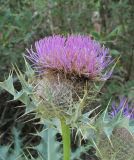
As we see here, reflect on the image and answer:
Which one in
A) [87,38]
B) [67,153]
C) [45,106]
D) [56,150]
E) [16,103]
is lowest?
[16,103]

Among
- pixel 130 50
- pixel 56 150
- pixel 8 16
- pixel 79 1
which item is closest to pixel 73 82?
pixel 56 150

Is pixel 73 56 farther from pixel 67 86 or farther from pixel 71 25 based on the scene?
pixel 71 25

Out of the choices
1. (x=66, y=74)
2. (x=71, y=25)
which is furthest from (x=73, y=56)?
(x=71, y=25)

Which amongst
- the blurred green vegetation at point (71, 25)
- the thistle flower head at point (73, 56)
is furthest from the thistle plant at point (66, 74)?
the blurred green vegetation at point (71, 25)

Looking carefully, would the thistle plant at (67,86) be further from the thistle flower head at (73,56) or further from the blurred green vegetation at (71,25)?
the blurred green vegetation at (71,25)

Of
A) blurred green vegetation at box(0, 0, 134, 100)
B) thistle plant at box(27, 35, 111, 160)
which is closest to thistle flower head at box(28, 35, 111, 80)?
thistle plant at box(27, 35, 111, 160)

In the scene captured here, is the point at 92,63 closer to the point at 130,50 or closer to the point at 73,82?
the point at 73,82

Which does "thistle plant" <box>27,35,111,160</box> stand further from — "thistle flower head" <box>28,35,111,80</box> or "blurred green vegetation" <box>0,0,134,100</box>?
"blurred green vegetation" <box>0,0,134,100</box>
